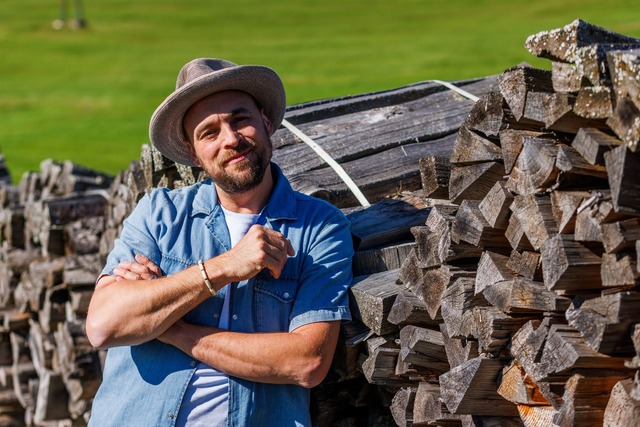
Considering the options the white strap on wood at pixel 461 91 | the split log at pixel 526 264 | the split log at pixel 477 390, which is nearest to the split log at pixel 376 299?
the split log at pixel 477 390

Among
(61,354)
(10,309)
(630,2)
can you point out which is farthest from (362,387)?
(630,2)

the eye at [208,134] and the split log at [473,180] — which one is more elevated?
the eye at [208,134]

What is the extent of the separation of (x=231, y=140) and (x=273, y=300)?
58 cm

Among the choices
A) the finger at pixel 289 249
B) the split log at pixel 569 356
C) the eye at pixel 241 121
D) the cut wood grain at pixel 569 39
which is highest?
the eye at pixel 241 121

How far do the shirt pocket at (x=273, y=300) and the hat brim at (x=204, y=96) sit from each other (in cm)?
69

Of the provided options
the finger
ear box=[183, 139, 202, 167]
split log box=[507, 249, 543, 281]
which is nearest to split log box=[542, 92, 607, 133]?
split log box=[507, 249, 543, 281]

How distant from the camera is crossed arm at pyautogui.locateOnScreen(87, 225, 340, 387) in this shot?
3.77 m

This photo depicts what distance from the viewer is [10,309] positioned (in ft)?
27.7

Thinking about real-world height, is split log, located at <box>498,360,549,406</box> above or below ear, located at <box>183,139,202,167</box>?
below

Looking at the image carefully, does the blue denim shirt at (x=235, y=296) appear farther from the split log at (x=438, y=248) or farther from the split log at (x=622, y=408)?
the split log at (x=622, y=408)

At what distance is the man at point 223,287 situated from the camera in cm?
379

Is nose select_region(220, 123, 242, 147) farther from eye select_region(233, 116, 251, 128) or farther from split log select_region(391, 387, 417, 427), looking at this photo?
split log select_region(391, 387, 417, 427)

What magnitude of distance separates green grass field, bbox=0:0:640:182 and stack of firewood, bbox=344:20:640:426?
403 inches

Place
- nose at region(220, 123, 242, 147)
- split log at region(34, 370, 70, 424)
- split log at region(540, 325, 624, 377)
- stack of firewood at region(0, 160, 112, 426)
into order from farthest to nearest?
1. split log at region(34, 370, 70, 424)
2. stack of firewood at region(0, 160, 112, 426)
3. nose at region(220, 123, 242, 147)
4. split log at region(540, 325, 624, 377)
